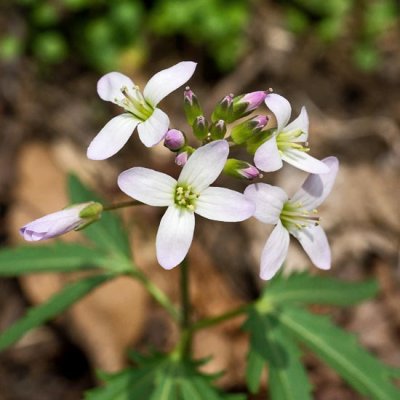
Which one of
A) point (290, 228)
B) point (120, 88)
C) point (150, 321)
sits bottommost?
point (150, 321)

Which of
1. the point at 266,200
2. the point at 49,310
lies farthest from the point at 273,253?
the point at 49,310

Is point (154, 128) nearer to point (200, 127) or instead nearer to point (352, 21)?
point (200, 127)

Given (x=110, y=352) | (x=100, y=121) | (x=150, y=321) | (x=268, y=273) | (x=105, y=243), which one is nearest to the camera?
(x=268, y=273)

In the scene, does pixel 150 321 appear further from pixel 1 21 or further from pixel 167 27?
pixel 1 21

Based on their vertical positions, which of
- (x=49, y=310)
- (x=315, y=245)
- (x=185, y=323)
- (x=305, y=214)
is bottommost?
(x=185, y=323)

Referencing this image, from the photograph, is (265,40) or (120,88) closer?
(120,88)

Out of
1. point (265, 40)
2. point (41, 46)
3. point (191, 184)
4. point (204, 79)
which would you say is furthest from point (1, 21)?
point (191, 184)

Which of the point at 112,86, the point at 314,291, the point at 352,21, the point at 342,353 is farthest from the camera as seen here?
the point at 352,21
